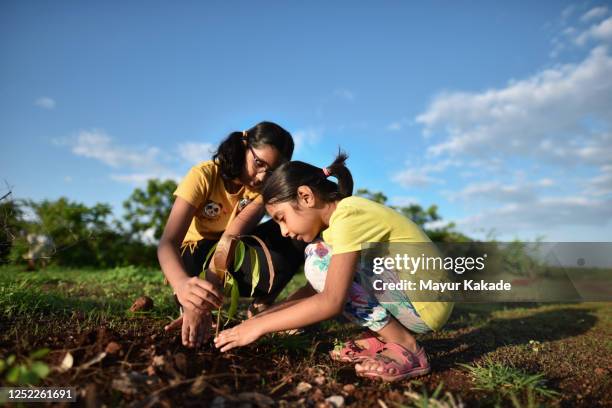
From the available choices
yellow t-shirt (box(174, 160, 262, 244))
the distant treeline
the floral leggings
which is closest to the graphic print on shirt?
yellow t-shirt (box(174, 160, 262, 244))

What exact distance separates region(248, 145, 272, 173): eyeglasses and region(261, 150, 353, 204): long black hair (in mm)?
533

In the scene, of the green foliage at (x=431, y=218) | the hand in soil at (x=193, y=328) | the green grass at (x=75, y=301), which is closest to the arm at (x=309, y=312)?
the hand in soil at (x=193, y=328)

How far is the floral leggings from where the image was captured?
2.18 metres

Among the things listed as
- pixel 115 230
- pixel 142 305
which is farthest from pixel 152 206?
pixel 142 305

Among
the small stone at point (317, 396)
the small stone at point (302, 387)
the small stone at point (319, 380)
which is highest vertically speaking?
the small stone at point (319, 380)

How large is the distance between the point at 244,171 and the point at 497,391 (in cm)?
208

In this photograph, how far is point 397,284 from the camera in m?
2.29

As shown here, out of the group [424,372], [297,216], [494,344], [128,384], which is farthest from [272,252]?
[494,344]

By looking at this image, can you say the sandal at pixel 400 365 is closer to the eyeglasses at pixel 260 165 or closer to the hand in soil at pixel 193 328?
the hand in soil at pixel 193 328

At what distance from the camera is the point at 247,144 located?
2.98 meters

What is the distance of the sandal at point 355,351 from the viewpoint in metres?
2.29

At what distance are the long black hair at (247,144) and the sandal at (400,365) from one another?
1.52 m

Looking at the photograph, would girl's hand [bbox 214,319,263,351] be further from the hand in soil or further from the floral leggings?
the floral leggings

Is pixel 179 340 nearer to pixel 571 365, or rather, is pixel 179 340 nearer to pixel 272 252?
pixel 272 252
